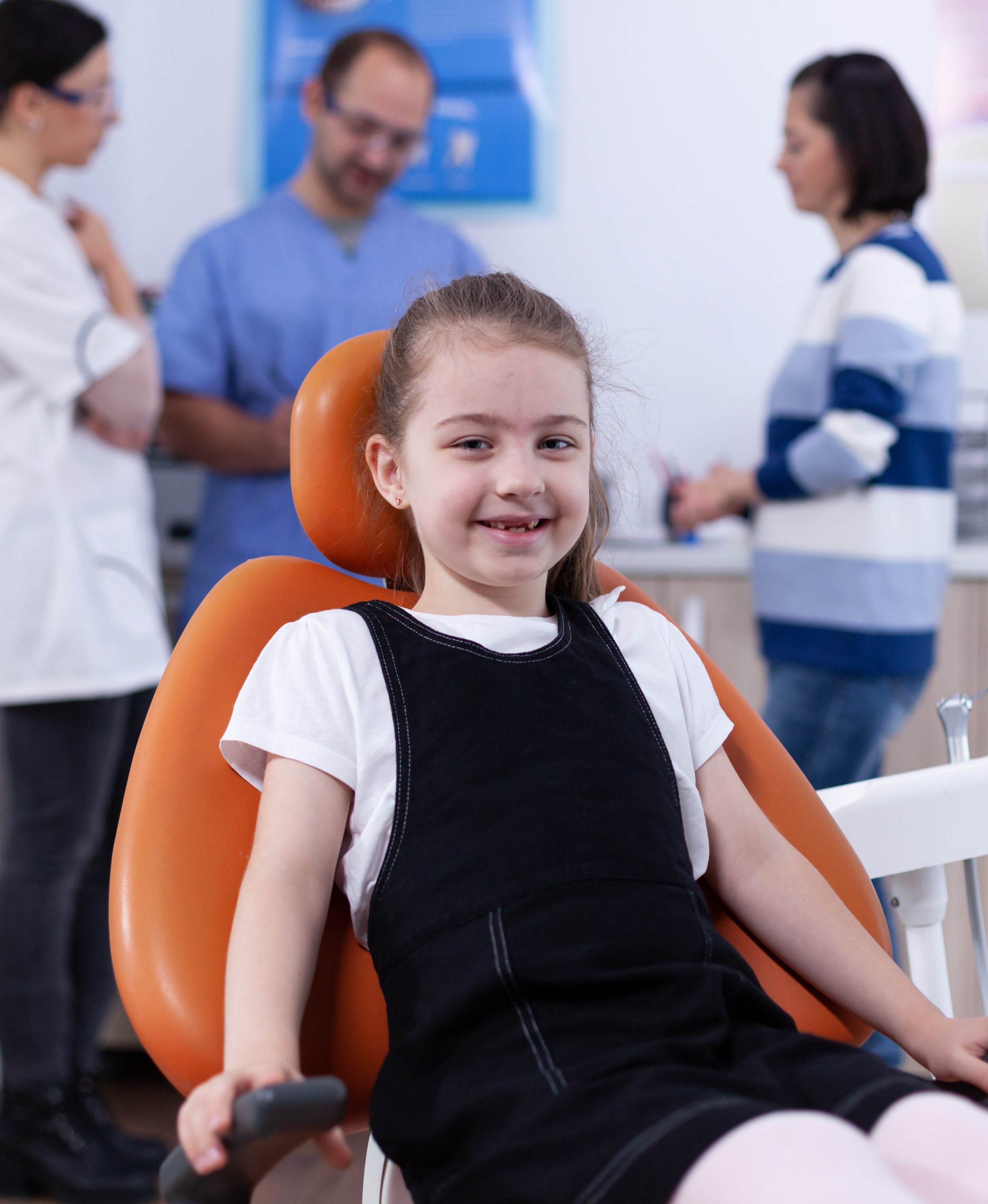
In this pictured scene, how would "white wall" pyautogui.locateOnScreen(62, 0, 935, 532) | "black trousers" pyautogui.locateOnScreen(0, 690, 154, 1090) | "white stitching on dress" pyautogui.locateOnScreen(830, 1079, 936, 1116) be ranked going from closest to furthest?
"white stitching on dress" pyautogui.locateOnScreen(830, 1079, 936, 1116)
"black trousers" pyautogui.locateOnScreen(0, 690, 154, 1090)
"white wall" pyautogui.locateOnScreen(62, 0, 935, 532)

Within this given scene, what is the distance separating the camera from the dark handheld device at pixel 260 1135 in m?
0.51

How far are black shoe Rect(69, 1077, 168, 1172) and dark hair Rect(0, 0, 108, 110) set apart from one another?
1319 mm

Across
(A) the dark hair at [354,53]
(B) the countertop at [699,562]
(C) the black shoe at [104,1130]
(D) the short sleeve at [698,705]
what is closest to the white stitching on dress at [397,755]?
(D) the short sleeve at [698,705]

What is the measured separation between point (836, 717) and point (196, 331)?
1158 mm

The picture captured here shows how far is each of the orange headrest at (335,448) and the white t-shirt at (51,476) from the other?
723 mm

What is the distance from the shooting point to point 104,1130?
1.58m

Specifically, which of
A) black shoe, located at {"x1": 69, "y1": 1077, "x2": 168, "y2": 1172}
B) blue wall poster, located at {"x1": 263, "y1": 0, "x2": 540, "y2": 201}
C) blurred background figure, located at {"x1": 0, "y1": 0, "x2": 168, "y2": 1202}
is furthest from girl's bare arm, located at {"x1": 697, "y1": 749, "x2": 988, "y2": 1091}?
blue wall poster, located at {"x1": 263, "y1": 0, "x2": 540, "y2": 201}

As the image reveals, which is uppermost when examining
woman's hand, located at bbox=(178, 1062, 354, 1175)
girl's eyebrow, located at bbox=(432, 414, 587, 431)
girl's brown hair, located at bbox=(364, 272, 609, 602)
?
girl's brown hair, located at bbox=(364, 272, 609, 602)

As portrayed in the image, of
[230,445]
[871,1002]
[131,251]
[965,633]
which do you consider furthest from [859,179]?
[131,251]

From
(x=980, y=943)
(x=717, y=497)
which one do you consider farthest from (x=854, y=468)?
(x=980, y=943)

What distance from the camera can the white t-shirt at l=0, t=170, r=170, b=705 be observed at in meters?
1.45

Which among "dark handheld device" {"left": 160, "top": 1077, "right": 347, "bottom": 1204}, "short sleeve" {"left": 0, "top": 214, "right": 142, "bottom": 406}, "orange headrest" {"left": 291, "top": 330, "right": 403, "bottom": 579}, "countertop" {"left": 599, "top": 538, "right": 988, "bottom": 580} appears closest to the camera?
"dark handheld device" {"left": 160, "top": 1077, "right": 347, "bottom": 1204}

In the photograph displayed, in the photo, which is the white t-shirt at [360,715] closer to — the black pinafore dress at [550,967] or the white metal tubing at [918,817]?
the black pinafore dress at [550,967]

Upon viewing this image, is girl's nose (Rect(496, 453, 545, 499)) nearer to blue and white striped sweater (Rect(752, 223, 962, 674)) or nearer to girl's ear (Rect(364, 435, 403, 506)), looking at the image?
girl's ear (Rect(364, 435, 403, 506))
